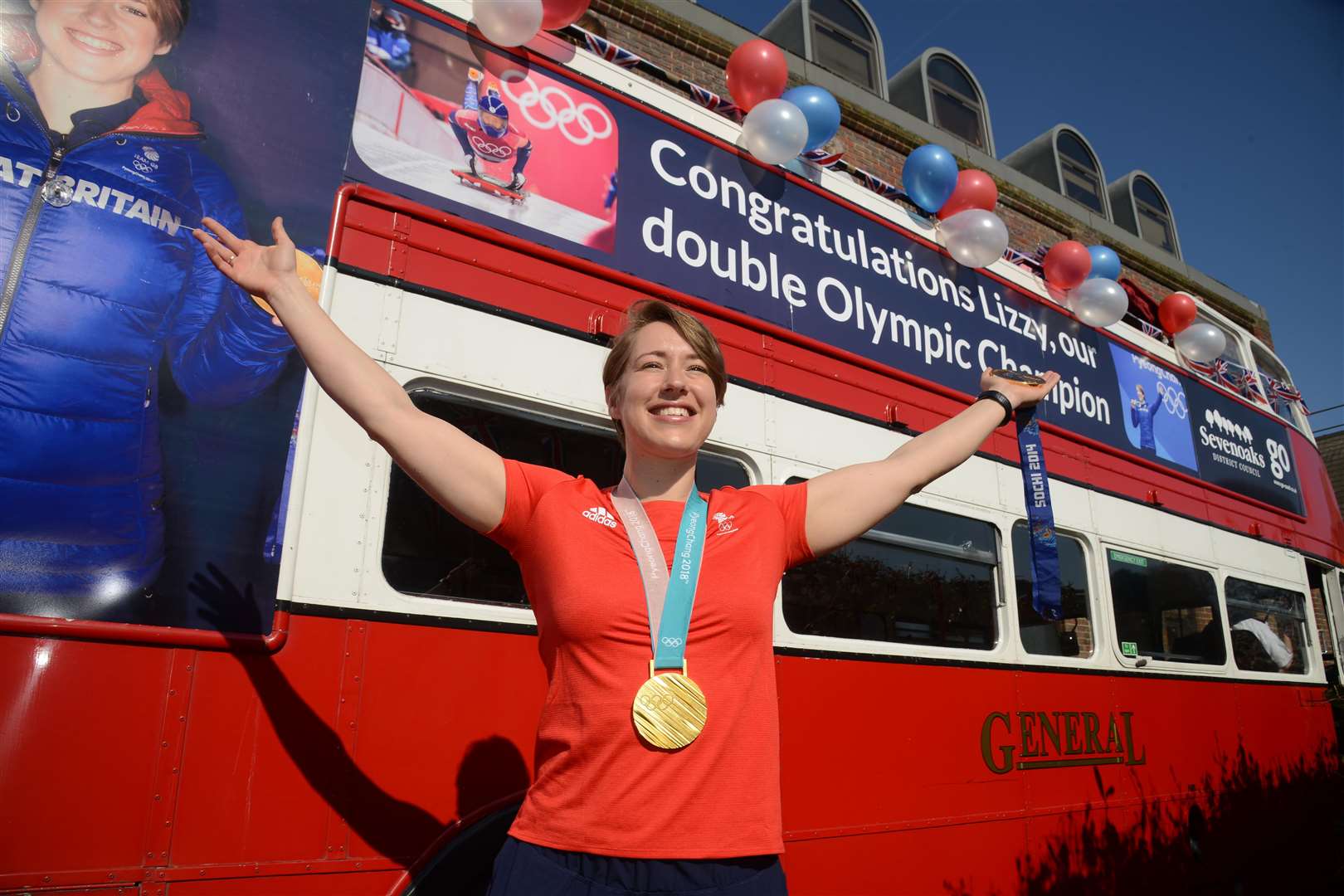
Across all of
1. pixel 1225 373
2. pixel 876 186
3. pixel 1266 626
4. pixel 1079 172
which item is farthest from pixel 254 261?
pixel 1079 172

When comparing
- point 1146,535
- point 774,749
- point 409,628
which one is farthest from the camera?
point 1146,535

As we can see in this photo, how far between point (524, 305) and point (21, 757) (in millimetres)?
1781

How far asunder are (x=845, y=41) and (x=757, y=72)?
269 inches

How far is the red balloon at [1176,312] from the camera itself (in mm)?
6180

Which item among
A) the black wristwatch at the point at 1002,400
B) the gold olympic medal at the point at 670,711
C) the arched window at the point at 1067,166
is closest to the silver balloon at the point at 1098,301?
the black wristwatch at the point at 1002,400

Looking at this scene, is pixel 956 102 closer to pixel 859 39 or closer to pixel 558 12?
pixel 859 39

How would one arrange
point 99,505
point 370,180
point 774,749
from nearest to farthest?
point 774,749 → point 99,505 → point 370,180

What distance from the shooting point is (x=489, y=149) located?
282 cm

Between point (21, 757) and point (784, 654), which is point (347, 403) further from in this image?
point (784, 654)

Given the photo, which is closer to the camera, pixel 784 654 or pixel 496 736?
pixel 496 736

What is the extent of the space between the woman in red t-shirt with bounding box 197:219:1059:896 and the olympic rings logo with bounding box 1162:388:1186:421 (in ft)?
17.4

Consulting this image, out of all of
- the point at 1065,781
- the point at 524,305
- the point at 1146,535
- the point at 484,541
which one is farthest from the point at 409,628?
the point at 1146,535

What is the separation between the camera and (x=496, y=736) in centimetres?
234

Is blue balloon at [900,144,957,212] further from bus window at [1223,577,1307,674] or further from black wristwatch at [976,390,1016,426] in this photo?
bus window at [1223,577,1307,674]
